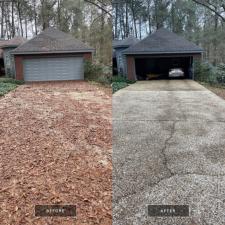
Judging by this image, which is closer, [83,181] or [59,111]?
[83,181]

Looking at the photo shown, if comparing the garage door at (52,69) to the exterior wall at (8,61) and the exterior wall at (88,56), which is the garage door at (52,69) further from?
the exterior wall at (8,61)

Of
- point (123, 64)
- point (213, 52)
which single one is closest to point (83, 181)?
point (123, 64)

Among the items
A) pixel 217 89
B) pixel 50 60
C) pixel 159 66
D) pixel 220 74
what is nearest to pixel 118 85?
pixel 217 89

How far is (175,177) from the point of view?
4.23 metres

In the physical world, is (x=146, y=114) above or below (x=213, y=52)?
below

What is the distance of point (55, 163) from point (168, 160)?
5.63 ft

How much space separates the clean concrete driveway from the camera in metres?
3.43

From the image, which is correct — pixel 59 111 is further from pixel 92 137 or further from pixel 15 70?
pixel 15 70

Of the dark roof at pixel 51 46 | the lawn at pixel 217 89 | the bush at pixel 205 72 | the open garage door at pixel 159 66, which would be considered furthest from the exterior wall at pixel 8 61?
the lawn at pixel 217 89

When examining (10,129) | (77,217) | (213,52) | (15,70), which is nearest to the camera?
(77,217)

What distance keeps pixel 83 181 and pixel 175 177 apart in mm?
1228

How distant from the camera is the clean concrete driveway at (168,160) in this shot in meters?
3.43

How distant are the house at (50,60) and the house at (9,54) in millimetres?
959

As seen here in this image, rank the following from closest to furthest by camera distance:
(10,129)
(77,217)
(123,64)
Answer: (77,217)
(10,129)
(123,64)
